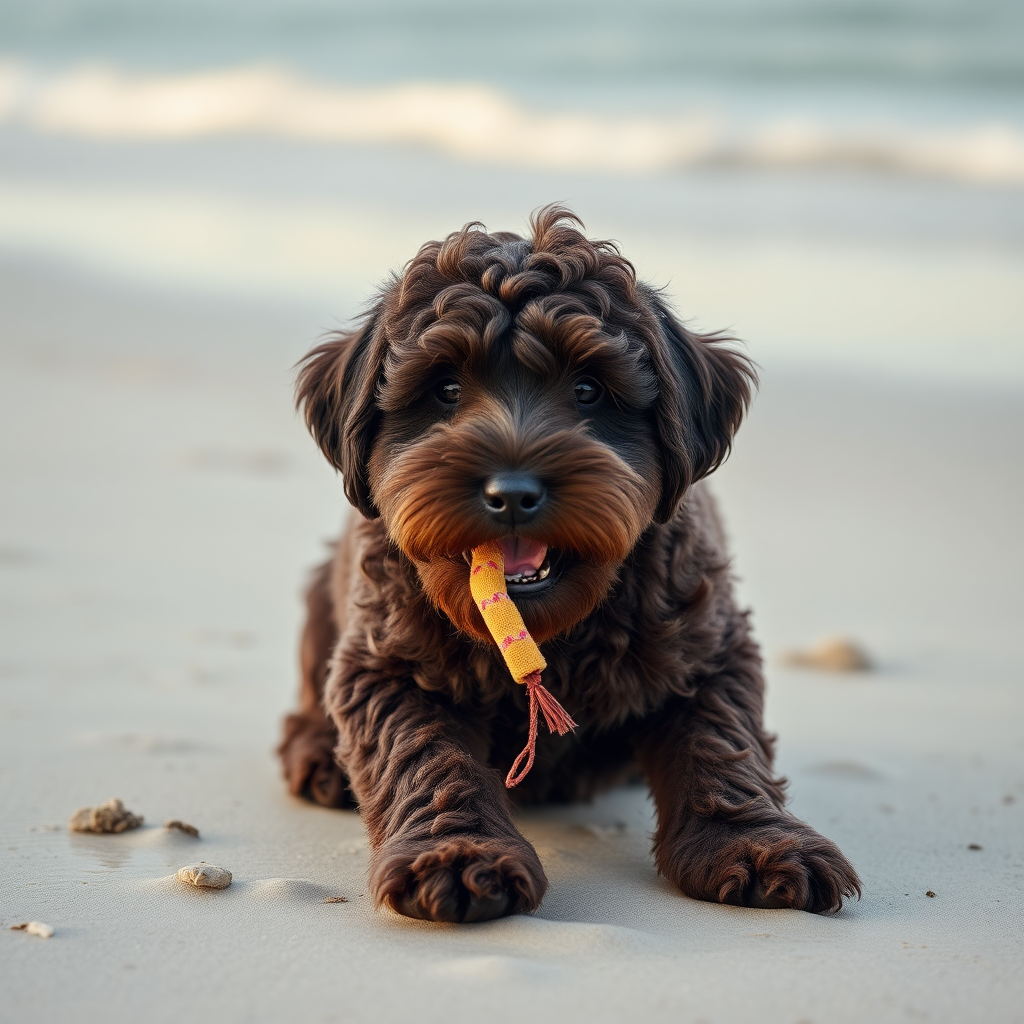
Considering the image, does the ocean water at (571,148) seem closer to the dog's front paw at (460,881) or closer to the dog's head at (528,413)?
the dog's head at (528,413)

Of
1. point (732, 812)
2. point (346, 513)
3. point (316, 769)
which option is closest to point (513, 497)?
point (732, 812)

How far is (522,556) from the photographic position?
3.89 m

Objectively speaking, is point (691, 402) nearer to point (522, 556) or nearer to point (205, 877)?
point (522, 556)

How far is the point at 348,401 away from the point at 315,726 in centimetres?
128

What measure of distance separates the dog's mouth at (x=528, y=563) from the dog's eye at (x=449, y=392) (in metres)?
0.47

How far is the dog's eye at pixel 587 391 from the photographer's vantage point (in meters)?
4.07

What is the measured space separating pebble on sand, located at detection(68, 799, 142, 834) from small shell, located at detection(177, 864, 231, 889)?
57 cm

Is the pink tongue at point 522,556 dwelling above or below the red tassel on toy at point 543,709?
above

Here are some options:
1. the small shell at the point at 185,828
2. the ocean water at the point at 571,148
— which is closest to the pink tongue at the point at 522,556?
Answer: the small shell at the point at 185,828

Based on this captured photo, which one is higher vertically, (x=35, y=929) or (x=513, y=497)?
(x=513, y=497)

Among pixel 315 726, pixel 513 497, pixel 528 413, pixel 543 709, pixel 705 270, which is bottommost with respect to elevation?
pixel 315 726

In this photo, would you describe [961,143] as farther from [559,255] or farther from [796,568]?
[559,255]

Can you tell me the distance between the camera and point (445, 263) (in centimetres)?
413

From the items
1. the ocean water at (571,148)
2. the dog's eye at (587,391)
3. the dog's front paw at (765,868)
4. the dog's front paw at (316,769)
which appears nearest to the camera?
the dog's front paw at (765,868)
